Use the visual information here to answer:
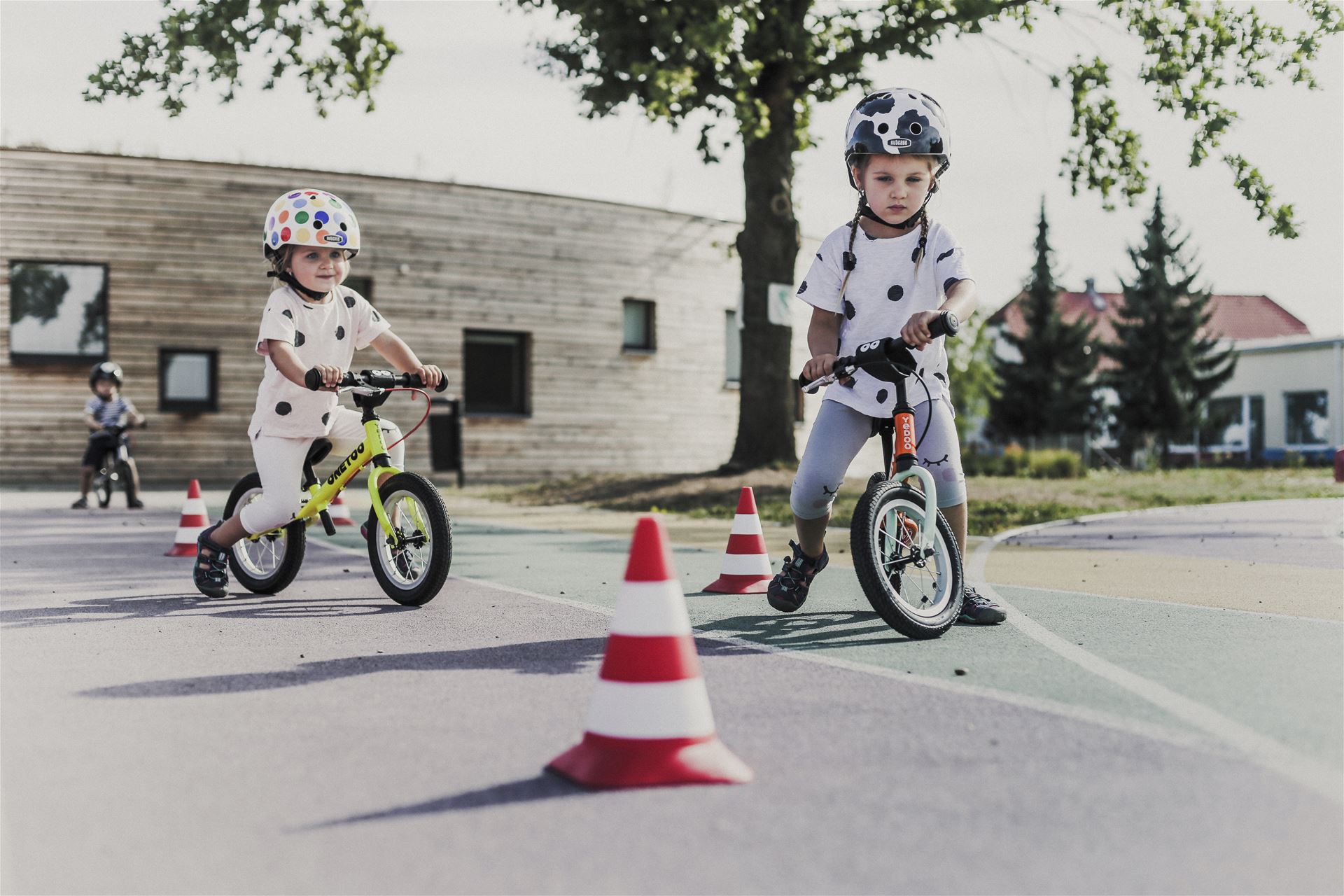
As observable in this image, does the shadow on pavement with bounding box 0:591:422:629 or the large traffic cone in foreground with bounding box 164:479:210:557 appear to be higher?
the large traffic cone in foreground with bounding box 164:479:210:557

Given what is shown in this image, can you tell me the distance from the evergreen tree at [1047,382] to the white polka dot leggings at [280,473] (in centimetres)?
4707

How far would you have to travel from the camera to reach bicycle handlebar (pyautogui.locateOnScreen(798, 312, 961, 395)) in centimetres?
496

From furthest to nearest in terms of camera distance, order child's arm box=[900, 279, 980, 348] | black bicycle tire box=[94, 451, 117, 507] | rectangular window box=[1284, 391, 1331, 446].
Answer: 1. rectangular window box=[1284, 391, 1331, 446]
2. black bicycle tire box=[94, 451, 117, 507]
3. child's arm box=[900, 279, 980, 348]

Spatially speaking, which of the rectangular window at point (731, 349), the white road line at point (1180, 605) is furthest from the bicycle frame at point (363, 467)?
the rectangular window at point (731, 349)

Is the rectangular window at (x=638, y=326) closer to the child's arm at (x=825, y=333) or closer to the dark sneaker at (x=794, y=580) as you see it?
the dark sneaker at (x=794, y=580)

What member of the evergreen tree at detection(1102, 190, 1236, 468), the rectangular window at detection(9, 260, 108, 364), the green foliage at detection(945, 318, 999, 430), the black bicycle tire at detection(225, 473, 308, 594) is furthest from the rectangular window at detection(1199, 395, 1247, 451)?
the black bicycle tire at detection(225, 473, 308, 594)

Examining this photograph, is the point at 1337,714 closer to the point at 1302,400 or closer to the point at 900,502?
the point at 900,502

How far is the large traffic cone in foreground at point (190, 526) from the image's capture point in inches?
373

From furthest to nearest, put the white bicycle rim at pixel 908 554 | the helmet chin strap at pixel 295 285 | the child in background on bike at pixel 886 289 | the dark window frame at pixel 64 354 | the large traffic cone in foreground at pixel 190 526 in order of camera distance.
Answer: the dark window frame at pixel 64 354, the large traffic cone in foreground at pixel 190 526, the helmet chin strap at pixel 295 285, the child in background on bike at pixel 886 289, the white bicycle rim at pixel 908 554

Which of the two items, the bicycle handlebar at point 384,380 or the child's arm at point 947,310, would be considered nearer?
the child's arm at point 947,310

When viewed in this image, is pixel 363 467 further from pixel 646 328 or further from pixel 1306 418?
pixel 1306 418

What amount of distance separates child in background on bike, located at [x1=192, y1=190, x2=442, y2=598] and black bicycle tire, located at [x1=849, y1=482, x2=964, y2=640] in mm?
2283

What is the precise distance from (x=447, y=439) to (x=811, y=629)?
1921cm

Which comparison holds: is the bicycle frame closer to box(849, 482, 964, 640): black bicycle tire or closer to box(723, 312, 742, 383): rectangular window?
box(849, 482, 964, 640): black bicycle tire
